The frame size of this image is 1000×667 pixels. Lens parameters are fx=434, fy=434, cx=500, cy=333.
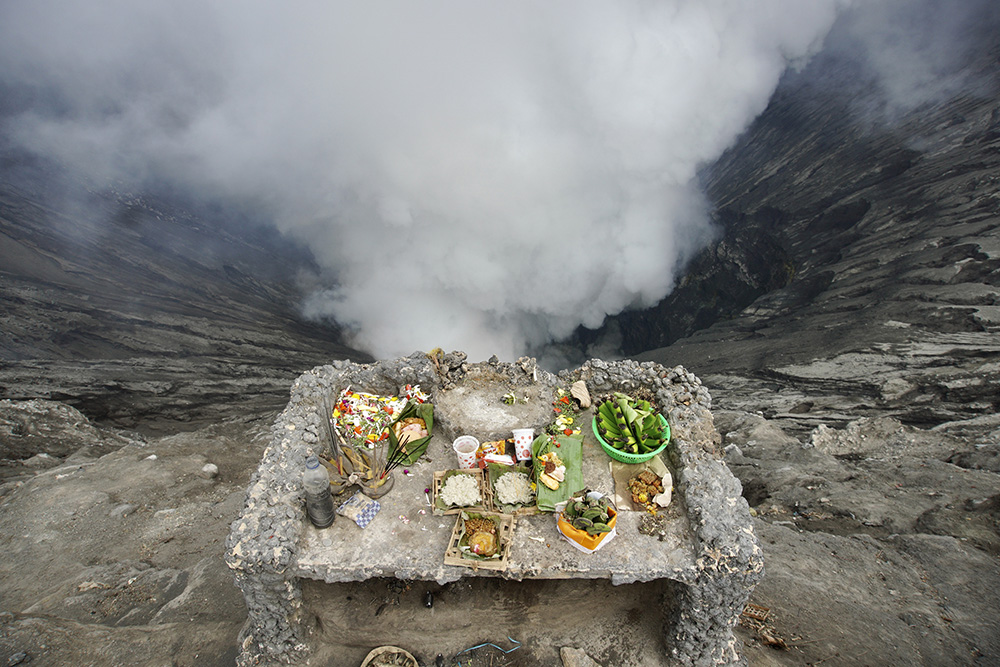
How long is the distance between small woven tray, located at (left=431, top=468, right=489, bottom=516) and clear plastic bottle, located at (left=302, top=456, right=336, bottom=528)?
1.31 metres

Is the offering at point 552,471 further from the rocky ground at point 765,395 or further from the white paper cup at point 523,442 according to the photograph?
the rocky ground at point 765,395

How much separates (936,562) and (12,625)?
14729 millimetres

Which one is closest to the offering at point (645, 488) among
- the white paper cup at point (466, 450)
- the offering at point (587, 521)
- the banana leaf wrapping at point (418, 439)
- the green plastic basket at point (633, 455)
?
the green plastic basket at point (633, 455)

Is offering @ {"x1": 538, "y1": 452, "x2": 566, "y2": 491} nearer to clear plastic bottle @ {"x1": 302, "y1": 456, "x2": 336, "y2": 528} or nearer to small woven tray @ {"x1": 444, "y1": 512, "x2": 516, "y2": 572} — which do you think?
small woven tray @ {"x1": 444, "y1": 512, "x2": 516, "y2": 572}

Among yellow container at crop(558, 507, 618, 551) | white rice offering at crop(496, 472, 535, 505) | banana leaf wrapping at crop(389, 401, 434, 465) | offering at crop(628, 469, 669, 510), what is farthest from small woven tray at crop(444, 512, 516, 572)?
offering at crop(628, 469, 669, 510)

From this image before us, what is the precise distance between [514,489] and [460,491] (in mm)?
729

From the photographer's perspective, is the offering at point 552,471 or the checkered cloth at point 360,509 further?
the offering at point 552,471

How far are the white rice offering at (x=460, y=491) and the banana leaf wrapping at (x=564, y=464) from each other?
84 cm

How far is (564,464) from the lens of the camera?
612 cm

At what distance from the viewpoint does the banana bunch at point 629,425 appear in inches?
247

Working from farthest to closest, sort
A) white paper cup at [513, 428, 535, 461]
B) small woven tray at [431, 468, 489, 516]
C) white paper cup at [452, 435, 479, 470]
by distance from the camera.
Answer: white paper cup at [513, 428, 535, 461] → white paper cup at [452, 435, 479, 470] → small woven tray at [431, 468, 489, 516]

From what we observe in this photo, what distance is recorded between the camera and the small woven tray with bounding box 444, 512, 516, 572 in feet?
16.4

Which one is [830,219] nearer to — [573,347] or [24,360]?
[573,347]

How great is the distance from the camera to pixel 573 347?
33062 mm
